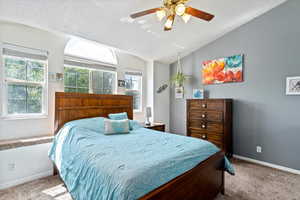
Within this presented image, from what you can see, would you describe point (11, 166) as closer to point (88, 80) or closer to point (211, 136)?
point (88, 80)

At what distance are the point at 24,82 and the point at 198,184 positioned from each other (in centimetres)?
316

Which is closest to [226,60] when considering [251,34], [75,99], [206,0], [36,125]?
[251,34]

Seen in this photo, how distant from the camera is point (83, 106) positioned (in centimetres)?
317

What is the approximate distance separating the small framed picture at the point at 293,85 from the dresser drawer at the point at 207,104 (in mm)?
1176

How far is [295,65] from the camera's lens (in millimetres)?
2965

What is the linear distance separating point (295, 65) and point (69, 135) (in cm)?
417

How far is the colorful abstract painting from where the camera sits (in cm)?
366

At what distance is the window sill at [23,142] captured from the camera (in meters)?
2.32

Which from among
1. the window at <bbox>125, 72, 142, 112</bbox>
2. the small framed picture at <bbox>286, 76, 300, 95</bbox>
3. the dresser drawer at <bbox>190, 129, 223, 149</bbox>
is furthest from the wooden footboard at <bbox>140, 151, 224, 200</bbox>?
the window at <bbox>125, 72, 142, 112</bbox>

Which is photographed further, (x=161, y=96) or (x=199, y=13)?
(x=161, y=96)

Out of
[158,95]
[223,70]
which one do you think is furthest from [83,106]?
[223,70]

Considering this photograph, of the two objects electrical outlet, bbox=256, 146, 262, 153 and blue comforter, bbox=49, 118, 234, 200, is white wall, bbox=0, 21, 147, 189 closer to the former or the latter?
blue comforter, bbox=49, 118, 234, 200

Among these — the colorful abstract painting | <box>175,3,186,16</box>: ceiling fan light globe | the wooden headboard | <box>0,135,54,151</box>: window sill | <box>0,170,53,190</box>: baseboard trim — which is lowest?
<box>0,170,53,190</box>: baseboard trim

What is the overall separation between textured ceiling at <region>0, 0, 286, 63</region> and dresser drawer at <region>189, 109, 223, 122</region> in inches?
70.0
